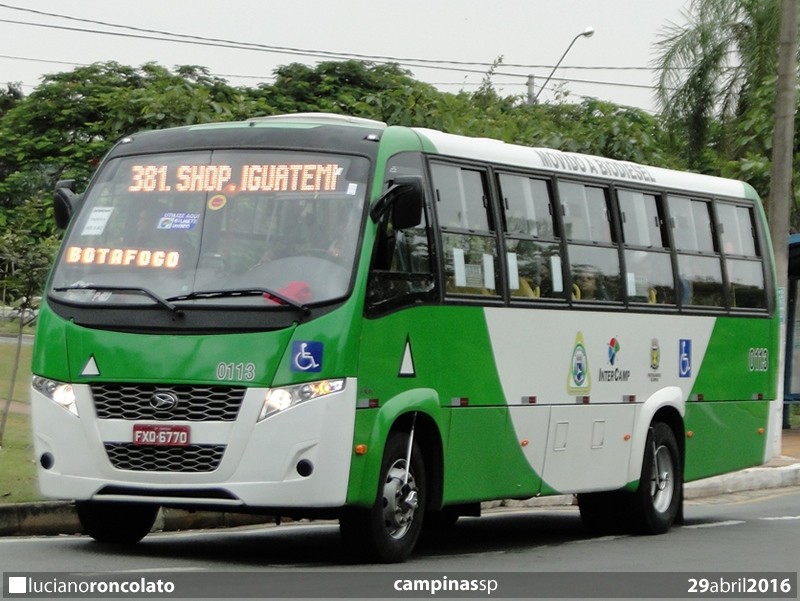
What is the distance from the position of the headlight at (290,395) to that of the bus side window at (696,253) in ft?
17.5

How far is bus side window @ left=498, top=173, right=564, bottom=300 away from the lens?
478 inches

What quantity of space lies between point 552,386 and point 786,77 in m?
9.70

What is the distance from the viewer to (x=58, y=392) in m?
10.5

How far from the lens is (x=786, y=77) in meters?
21.0

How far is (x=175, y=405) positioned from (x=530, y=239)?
3.34 m

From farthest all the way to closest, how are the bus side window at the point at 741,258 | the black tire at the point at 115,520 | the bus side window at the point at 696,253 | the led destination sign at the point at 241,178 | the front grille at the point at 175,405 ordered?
the bus side window at the point at 741,258 < the bus side window at the point at 696,253 < the black tire at the point at 115,520 < the led destination sign at the point at 241,178 < the front grille at the point at 175,405

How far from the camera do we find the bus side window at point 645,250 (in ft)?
45.3

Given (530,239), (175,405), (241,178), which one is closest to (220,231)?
(241,178)

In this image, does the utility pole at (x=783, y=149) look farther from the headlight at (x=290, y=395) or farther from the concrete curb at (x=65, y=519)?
the headlight at (x=290, y=395)

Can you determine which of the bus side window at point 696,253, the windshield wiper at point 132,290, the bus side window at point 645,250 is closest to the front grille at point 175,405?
the windshield wiper at point 132,290

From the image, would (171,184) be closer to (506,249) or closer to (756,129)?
(506,249)

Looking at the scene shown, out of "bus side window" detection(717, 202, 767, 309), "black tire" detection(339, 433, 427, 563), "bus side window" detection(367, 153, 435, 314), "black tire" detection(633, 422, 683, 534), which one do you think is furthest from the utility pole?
"black tire" detection(339, 433, 427, 563)

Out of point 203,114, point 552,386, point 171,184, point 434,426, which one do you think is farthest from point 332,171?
point 203,114

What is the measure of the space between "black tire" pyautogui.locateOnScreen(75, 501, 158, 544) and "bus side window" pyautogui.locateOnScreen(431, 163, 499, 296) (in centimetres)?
248
